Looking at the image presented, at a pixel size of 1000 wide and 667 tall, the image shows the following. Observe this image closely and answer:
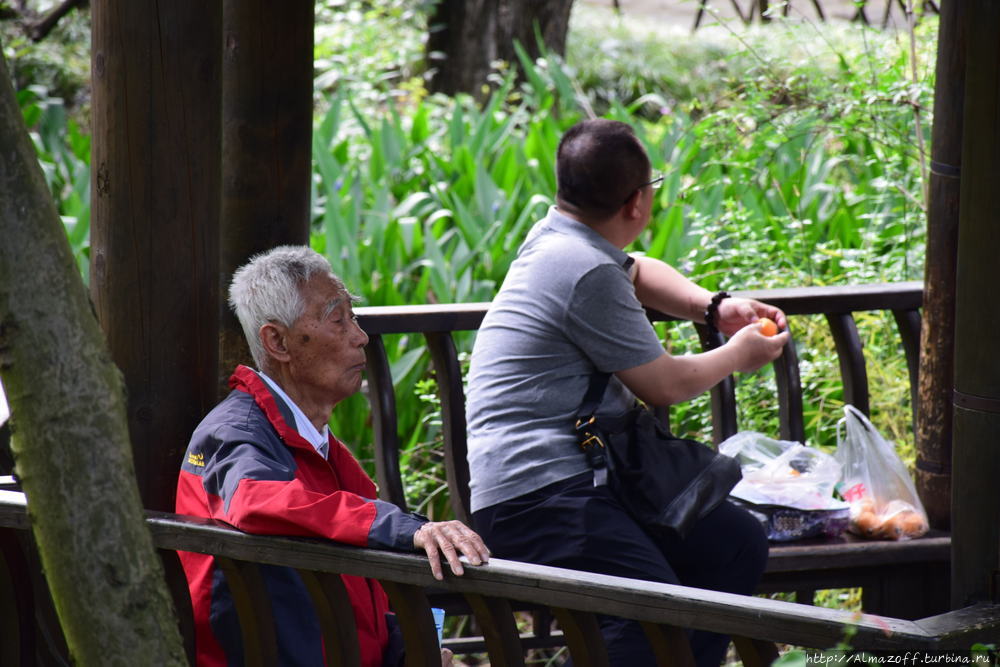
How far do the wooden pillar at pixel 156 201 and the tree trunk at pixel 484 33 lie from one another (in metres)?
8.26

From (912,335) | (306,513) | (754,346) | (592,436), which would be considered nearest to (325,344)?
(306,513)

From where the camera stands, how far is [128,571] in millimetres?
1451

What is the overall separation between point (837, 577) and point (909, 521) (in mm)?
234

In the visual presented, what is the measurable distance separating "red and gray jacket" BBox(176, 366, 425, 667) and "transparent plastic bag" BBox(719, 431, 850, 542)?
1131 mm

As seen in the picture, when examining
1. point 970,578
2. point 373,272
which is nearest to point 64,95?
point 373,272

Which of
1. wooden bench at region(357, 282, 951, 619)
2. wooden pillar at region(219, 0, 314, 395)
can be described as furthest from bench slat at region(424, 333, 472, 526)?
wooden pillar at region(219, 0, 314, 395)

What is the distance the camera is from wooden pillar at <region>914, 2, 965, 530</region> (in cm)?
301

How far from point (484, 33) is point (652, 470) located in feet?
28.1

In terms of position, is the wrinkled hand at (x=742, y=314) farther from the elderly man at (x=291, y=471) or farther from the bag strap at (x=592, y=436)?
the elderly man at (x=291, y=471)

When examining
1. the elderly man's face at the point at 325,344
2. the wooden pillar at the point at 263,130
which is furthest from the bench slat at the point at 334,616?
the wooden pillar at the point at 263,130

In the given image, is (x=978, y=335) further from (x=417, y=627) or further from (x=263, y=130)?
(x=263, y=130)

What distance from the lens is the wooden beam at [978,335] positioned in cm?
209

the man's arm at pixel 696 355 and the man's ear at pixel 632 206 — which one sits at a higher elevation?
the man's ear at pixel 632 206

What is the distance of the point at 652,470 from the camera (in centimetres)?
271
